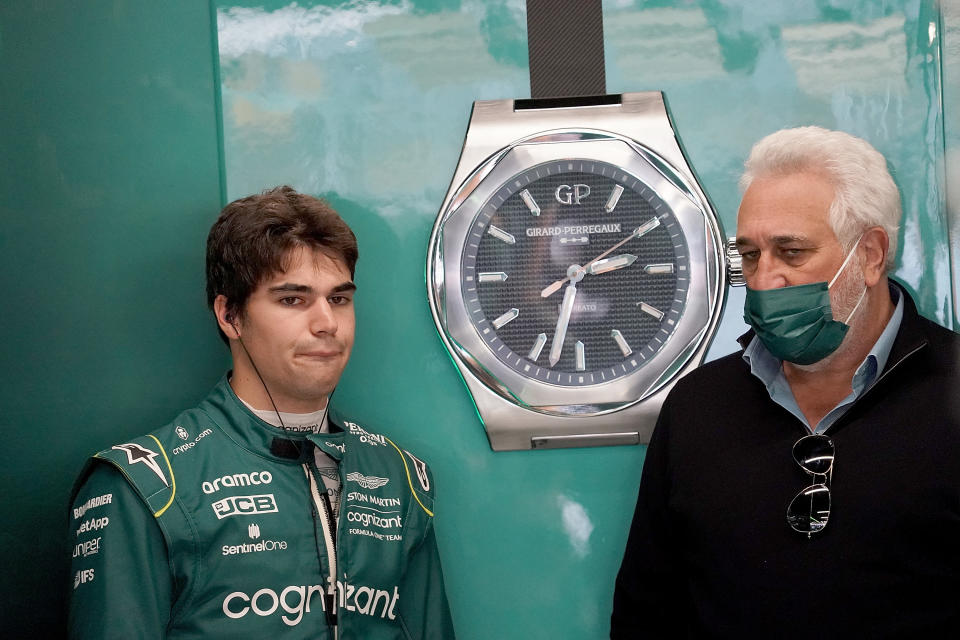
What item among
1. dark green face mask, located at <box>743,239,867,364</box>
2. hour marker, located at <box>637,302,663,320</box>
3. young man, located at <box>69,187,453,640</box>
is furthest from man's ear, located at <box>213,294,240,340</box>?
dark green face mask, located at <box>743,239,867,364</box>

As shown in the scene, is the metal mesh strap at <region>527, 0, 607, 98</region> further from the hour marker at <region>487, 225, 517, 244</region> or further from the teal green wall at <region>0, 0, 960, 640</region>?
the hour marker at <region>487, 225, 517, 244</region>

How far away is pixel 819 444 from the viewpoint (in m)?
1.82

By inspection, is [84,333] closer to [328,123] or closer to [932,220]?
[328,123]

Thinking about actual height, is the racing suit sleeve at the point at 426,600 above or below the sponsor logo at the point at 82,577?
below

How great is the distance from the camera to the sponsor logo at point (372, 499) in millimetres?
2014

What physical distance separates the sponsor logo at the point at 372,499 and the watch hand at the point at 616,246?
649 millimetres

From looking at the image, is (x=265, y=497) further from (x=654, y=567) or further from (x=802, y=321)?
(x=802, y=321)

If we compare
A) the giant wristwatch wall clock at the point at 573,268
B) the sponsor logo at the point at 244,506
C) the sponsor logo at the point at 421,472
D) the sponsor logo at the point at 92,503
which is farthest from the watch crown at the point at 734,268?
the sponsor logo at the point at 92,503

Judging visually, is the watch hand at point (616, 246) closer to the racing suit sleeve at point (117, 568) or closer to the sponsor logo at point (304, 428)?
the sponsor logo at point (304, 428)

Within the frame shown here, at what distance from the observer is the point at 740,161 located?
7.89 ft

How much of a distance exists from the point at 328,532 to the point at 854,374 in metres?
1.12

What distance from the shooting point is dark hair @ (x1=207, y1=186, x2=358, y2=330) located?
1.98 meters

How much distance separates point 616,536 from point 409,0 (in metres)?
1.49

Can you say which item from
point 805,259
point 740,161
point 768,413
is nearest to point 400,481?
point 768,413
